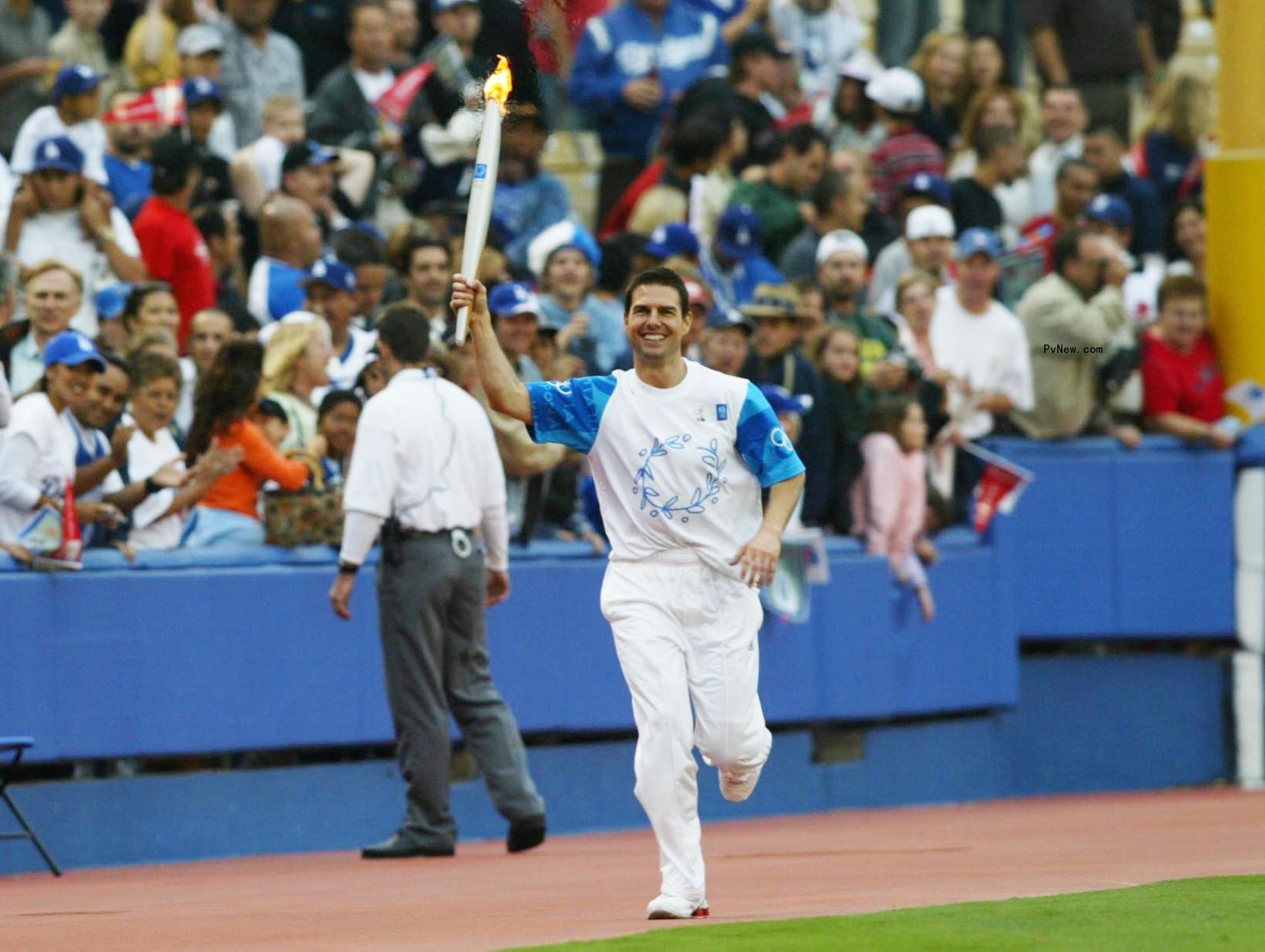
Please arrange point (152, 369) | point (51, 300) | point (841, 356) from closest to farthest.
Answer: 1. point (152, 369)
2. point (51, 300)
3. point (841, 356)

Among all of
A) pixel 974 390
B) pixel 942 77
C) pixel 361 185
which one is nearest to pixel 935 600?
pixel 974 390

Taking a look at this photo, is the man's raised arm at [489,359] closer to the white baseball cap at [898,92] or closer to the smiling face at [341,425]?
the smiling face at [341,425]

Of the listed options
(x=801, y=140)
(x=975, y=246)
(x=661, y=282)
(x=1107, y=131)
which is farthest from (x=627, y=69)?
(x=661, y=282)

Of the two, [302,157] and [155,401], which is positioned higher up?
[302,157]

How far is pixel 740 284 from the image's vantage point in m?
16.7

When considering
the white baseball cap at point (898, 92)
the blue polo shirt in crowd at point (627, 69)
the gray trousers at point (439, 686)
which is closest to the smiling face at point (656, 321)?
the gray trousers at point (439, 686)

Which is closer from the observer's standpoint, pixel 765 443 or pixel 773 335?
pixel 765 443

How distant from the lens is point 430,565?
12.5 metres

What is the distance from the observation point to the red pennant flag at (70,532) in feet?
40.1

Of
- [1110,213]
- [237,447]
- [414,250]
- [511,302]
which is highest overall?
[1110,213]

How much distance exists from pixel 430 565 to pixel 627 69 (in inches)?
273

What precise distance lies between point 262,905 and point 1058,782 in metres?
8.51

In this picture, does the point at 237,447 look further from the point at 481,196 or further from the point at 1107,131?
the point at 1107,131

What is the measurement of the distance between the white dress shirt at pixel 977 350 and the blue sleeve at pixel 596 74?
3.08m
